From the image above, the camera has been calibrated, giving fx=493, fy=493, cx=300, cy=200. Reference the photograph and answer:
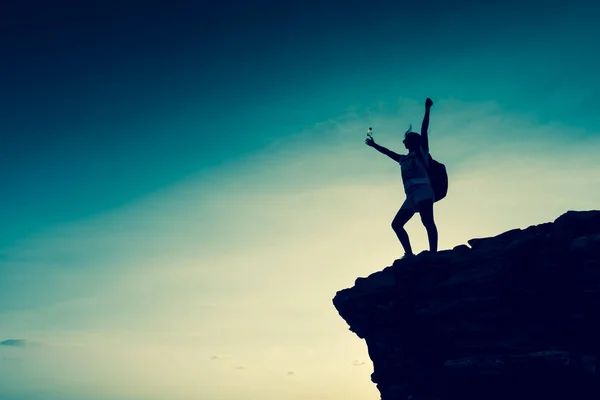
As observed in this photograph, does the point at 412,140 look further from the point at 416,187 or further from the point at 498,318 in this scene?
the point at 498,318

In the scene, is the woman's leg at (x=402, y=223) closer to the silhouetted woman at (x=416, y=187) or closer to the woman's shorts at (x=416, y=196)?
the silhouetted woman at (x=416, y=187)

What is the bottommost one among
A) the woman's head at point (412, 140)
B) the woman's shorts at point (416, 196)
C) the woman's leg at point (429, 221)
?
the woman's leg at point (429, 221)

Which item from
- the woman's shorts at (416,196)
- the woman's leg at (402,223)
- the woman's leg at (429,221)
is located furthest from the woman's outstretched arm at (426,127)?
the woman's leg at (402,223)

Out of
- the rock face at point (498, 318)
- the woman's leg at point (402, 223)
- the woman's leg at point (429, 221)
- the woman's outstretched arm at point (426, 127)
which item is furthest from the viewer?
the woman's leg at point (402, 223)

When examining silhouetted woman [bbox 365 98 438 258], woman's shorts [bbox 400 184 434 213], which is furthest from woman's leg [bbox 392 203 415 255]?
woman's shorts [bbox 400 184 434 213]

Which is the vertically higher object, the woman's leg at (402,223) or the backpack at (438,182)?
the backpack at (438,182)

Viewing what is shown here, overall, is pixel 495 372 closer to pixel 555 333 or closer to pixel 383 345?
pixel 555 333

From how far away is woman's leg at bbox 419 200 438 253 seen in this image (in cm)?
1919

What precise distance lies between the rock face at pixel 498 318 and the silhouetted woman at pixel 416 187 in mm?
1155

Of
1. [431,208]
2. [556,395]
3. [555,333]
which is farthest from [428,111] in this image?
[556,395]

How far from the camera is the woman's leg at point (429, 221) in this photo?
19188 millimetres

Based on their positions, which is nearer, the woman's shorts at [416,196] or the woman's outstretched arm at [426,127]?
the woman's outstretched arm at [426,127]

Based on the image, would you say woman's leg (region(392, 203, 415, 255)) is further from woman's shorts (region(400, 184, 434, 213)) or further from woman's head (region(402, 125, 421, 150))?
woman's head (region(402, 125, 421, 150))

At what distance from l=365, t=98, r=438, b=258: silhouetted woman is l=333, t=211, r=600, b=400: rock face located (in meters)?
1.15
